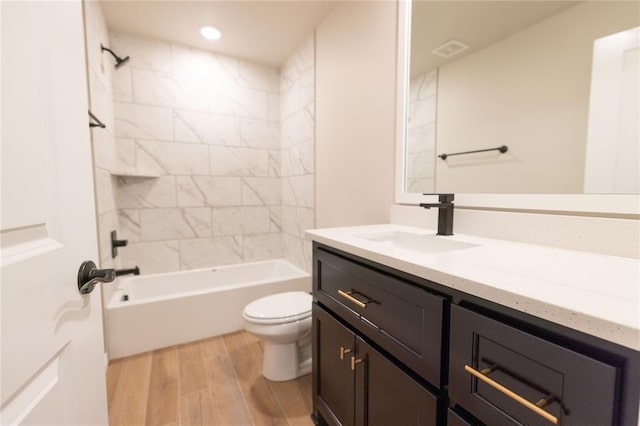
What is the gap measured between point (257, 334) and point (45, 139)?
1.41 metres

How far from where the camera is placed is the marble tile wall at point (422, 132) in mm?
1532

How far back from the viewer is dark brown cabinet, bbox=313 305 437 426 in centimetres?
78

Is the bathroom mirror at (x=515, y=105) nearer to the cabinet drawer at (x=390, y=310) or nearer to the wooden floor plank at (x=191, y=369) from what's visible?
the cabinet drawer at (x=390, y=310)

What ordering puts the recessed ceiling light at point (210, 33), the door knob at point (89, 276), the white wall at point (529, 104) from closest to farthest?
the door knob at point (89, 276) < the white wall at point (529, 104) < the recessed ceiling light at point (210, 33)

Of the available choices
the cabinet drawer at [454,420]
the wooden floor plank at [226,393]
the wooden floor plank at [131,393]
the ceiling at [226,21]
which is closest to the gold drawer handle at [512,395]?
the cabinet drawer at [454,420]

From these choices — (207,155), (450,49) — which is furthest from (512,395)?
(207,155)

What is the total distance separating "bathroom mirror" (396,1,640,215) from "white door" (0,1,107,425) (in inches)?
53.5

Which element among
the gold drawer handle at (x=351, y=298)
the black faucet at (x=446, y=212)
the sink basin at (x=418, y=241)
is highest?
the black faucet at (x=446, y=212)

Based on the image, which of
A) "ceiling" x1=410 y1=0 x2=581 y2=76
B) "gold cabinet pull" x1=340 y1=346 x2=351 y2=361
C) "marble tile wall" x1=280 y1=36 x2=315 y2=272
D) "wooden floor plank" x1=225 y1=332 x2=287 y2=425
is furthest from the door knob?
"marble tile wall" x1=280 y1=36 x2=315 y2=272

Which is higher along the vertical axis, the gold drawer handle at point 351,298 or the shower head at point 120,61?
the shower head at point 120,61

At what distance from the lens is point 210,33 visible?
2.41 meters

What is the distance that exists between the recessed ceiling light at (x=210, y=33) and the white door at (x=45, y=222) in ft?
6.62

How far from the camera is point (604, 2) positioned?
95 centimetres

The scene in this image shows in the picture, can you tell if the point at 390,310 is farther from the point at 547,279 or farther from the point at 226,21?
the point at 226,21
